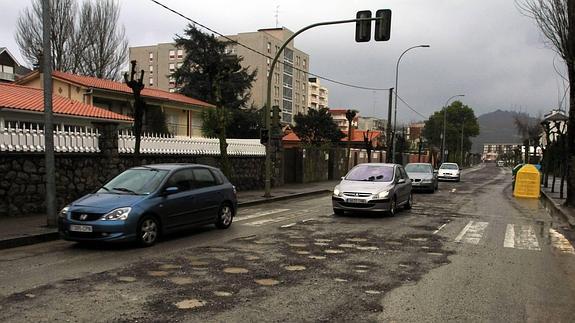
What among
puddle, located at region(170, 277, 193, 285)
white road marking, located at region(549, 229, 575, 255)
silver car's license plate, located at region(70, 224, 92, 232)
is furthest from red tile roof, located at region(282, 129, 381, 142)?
puddle, located at region(170, 277, 193, 285)

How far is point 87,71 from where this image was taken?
136 ft

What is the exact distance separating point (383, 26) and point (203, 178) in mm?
8859

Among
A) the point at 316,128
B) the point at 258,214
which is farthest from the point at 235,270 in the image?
the point at 316,128

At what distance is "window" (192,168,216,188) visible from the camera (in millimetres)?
10362

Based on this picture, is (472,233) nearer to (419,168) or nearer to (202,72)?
(419,168)

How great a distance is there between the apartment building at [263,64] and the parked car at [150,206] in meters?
84.8

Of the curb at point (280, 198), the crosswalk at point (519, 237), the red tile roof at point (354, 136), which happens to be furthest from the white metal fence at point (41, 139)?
the red tile roof at point (354, 136)

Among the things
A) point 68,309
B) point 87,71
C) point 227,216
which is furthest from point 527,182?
point 87,71

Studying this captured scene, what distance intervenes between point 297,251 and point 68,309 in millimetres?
4077

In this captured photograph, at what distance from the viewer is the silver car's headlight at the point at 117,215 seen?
8.32 m

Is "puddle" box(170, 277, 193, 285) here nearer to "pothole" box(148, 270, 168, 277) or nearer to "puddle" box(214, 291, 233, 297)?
"pothole" box(148, 270, 168, 277)

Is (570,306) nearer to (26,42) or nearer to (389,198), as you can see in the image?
(389,198)

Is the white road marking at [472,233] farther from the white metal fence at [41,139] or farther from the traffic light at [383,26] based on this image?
the white metal fence at [41,139]

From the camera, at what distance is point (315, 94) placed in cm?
13125
